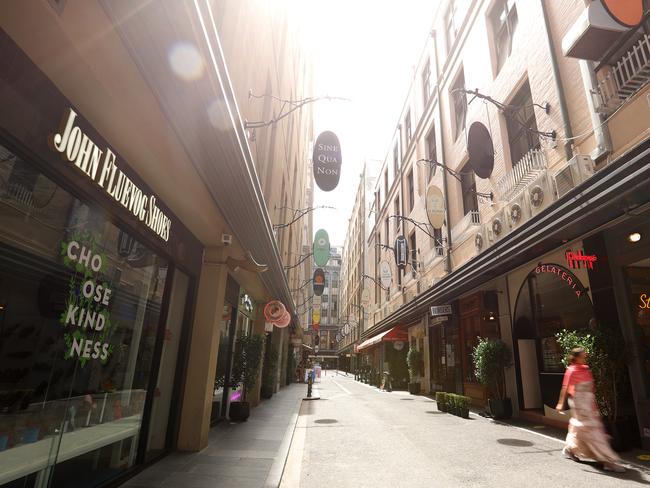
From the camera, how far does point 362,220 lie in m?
45.5

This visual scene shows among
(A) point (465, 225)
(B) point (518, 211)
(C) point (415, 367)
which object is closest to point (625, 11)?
(B) point (518, 211)

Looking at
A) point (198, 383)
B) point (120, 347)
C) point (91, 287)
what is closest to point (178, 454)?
point (198, 383)

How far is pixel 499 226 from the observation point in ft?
37.1

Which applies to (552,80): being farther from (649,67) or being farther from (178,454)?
(178,454)

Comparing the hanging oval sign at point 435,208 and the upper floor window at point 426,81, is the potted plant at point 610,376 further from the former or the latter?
the upper floor window at point 426,81

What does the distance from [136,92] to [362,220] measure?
42.3 metres

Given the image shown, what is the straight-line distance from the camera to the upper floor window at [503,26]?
1231 centimetres

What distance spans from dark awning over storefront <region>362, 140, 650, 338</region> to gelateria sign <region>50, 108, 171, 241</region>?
22.1 feet

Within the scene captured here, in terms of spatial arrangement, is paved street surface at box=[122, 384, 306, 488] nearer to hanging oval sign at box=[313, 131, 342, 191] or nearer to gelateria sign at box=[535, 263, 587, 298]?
hanging oval sign at box=[313, 131, 342, 191]

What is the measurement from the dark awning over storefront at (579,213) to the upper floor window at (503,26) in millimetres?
7275

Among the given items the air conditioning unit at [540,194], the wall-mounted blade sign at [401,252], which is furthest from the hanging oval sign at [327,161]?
the wall-mounted blade sign at [401,252]

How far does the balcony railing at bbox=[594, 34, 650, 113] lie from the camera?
663 cm

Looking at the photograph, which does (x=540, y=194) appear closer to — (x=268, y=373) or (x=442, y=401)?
(x=442, y=401)

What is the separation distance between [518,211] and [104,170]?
1001 cm
